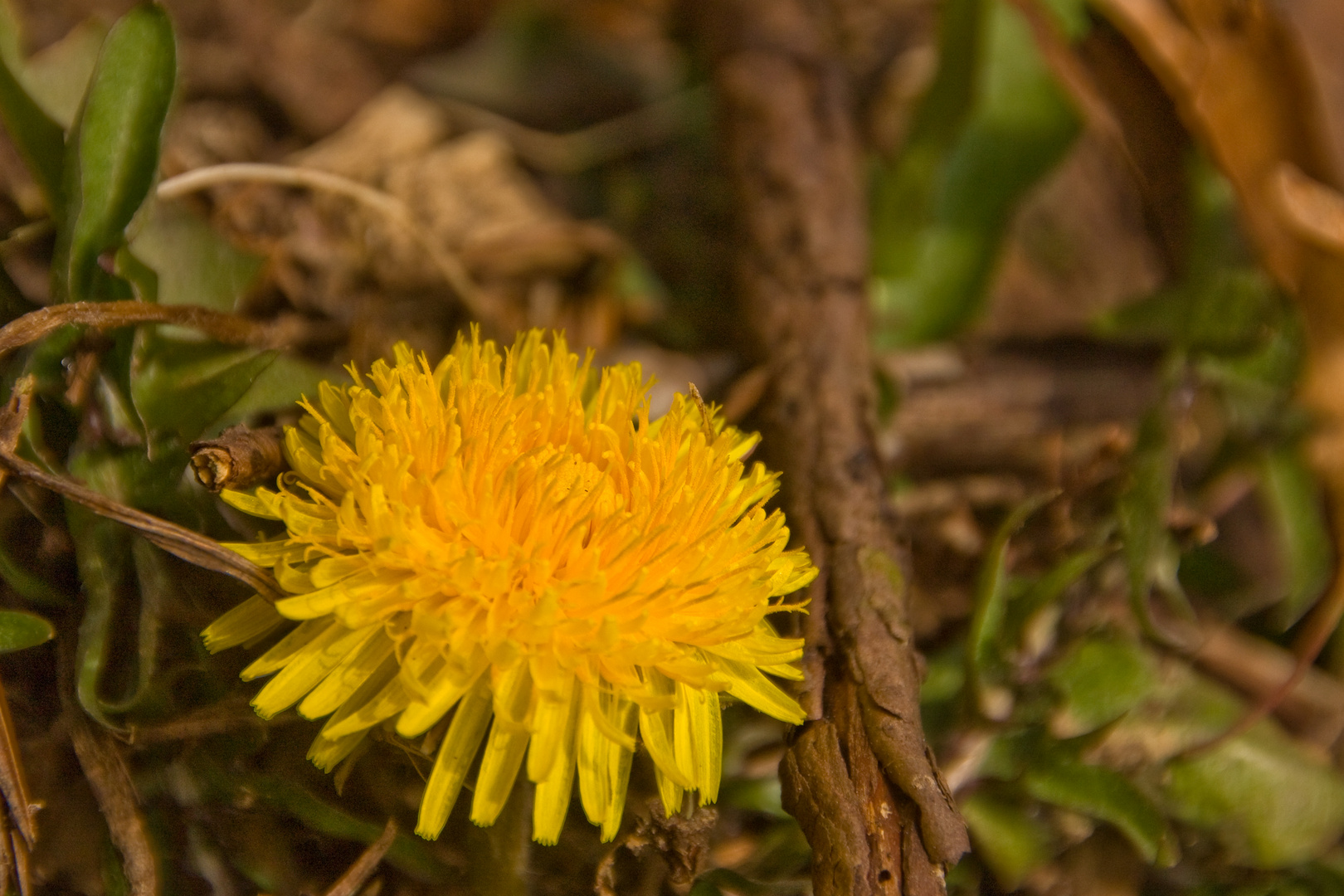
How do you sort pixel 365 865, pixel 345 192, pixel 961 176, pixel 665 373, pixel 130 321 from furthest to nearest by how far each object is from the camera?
1. pixel 961 176
2. pixel 665 373
3. pixel 345 192
4. pixel 130 321
5. pixel 365 865

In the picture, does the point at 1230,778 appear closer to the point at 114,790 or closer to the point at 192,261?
the point at 114,790

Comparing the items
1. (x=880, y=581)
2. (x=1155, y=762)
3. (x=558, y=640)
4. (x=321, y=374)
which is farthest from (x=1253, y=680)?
(x=321, y=374)

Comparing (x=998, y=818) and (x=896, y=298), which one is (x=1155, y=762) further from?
(x=896, y=298)

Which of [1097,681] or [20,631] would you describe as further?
[1097,681]

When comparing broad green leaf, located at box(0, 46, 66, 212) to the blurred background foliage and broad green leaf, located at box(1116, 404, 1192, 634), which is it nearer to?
the blurred background foliage

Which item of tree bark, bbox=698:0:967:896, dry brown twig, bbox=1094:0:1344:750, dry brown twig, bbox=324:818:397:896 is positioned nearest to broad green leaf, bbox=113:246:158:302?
dry brown twig, bbox=324:818:397:896

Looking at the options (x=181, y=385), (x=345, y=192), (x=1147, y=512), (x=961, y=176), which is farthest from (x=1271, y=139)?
(x=181, y=385)

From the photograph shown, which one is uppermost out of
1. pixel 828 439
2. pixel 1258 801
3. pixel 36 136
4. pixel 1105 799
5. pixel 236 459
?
pixel 36 136

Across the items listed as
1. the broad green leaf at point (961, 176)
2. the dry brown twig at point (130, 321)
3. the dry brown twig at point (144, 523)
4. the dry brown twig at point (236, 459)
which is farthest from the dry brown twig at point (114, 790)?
the broad green leaf at point (961, 176)
